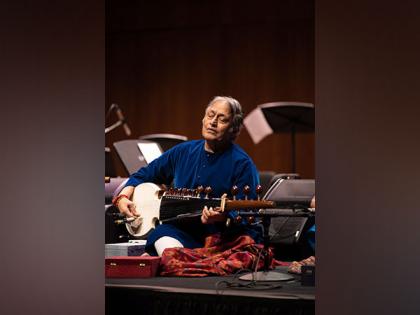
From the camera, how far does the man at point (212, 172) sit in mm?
3803

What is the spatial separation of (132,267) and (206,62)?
631 centimetres

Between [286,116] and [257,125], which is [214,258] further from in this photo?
[257,125]

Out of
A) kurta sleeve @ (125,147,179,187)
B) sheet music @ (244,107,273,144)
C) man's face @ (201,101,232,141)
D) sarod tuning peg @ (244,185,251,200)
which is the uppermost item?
sheet music @ (244,107,273,144)

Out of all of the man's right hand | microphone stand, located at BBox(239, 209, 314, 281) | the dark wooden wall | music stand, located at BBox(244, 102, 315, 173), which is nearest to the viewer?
microphone stand, located at BBox(239, 209, 314, 281)

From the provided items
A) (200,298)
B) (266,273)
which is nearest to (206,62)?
(266,273)

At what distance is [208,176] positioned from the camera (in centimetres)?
383

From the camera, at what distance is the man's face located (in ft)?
12.7

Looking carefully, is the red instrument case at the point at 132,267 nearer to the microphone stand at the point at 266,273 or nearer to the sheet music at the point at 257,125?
the microphone stand at the point at 266,273

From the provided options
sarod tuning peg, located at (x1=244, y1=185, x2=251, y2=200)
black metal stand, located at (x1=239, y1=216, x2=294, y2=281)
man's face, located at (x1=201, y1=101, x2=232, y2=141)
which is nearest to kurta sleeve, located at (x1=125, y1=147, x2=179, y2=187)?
man's face, located at (x1=201, y1=101, x2=232, y2=141)

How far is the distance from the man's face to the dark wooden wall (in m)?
5.38

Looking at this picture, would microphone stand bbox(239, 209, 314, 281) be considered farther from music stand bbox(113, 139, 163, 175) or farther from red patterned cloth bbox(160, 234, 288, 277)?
music stand bbox(113, 139, 163, 175)

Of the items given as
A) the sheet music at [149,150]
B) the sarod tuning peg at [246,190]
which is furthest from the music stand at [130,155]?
the sarod tuning peg at [246,190]
